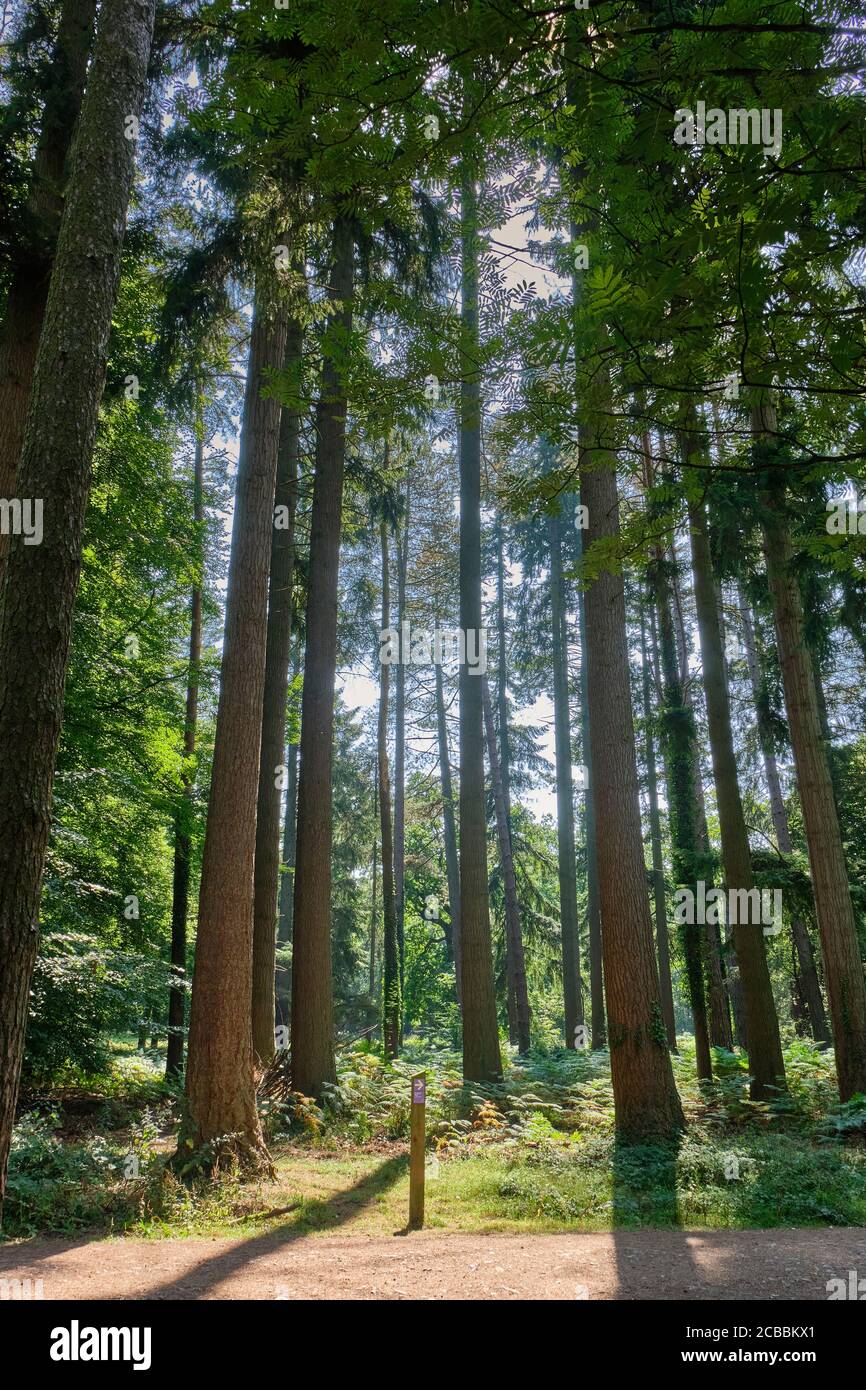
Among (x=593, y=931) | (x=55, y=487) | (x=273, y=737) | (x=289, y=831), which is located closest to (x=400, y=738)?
(x=289, y=831)

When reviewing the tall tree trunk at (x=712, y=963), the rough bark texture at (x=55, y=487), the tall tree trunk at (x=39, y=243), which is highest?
the tall tree trunk at (x=39, y=243)

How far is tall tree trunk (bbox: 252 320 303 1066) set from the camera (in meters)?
11.2

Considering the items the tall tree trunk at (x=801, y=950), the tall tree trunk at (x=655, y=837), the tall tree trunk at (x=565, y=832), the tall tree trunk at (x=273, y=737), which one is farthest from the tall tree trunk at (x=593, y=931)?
the tall tree trunk at (x=273, y=737)

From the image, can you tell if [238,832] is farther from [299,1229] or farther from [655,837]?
[655,837]

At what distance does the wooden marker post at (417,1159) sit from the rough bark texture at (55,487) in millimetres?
3937

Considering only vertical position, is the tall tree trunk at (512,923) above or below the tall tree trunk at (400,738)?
below

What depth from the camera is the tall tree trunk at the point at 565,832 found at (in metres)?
19.1

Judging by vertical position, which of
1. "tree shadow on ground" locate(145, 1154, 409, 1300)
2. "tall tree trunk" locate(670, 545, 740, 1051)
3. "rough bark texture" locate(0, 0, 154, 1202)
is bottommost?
"tree shadow on ground" locate(145, 1154, 409, 1300)

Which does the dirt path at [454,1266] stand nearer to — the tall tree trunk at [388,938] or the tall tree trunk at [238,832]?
the tall tree trunk at [238,832]

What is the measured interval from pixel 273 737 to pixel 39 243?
710 cm

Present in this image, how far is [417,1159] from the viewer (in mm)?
6594

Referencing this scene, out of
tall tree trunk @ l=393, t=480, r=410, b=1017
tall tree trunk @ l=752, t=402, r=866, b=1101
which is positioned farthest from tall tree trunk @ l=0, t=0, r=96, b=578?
tall tree trunk @ l=393, t=480, r=410, b=1017

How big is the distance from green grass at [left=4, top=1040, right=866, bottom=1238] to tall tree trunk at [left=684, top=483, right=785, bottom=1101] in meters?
0.46

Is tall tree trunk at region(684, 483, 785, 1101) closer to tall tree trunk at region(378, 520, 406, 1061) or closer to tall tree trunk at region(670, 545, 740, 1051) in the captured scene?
tall tree trunk at region(670, 545, 740, 1051)
